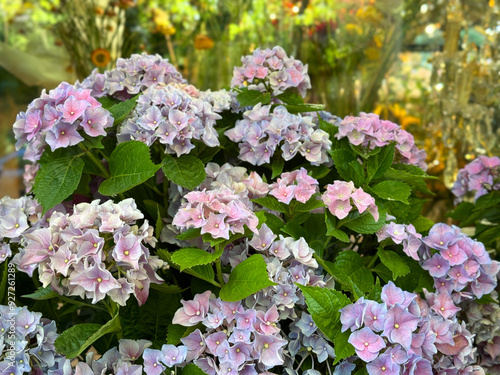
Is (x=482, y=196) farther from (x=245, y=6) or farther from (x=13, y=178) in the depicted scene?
(x=13, y=178)

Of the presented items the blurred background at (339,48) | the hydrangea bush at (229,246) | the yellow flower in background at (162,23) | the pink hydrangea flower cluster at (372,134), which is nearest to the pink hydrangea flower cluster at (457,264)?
the hydrangea bush at (229,246)

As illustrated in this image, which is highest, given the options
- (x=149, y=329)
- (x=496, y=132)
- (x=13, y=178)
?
(x=149, y=329)

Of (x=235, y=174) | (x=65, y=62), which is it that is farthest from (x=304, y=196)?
(x=65, y=62)

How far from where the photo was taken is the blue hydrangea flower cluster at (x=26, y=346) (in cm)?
50

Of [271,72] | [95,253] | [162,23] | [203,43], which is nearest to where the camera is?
[95,253]

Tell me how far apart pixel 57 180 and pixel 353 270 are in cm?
30

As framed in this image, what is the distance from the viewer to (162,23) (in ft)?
6.43

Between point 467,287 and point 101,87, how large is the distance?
0.48 metres

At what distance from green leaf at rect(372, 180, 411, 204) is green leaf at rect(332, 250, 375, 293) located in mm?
71

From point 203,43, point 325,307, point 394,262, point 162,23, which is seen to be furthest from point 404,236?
point 162,23

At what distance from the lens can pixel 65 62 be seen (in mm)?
1941

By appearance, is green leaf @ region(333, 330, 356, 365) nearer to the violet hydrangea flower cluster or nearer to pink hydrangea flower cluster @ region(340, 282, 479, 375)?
pink hydrangea flower cluster @ region(340, 282, 479, 375)

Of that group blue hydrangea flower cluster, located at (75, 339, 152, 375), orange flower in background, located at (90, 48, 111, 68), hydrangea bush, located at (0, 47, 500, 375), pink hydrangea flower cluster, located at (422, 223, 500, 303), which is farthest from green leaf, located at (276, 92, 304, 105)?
orange flower in background, located at (90, 48, 111, 68)

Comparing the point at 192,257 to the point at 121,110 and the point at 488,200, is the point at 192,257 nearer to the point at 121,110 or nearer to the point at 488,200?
the point at 121,110
